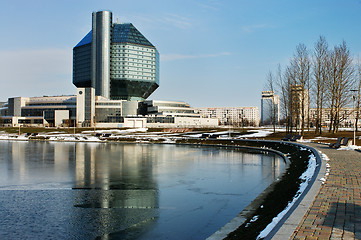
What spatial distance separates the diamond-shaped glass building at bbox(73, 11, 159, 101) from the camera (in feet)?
515

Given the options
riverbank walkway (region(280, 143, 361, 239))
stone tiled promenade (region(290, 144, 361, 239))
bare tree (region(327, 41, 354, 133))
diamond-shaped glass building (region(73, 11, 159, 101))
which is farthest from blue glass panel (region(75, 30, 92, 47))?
riverbank walkway (region(280, 143, 361, 239))

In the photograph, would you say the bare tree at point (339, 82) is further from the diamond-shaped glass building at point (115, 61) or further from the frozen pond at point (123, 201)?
the diamond-shaped glass building at point (115, 61)

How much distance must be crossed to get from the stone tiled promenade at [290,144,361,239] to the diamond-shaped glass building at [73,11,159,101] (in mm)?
150532

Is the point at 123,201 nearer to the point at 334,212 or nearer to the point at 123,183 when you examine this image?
the point at 123,183

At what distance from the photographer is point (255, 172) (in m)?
21.8

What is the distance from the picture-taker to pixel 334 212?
8727 mm

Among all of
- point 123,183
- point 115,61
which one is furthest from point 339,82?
point 115,61

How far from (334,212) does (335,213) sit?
0.09 meters

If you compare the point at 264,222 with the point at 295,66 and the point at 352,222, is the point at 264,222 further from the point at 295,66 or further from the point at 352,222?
the point at 295,66

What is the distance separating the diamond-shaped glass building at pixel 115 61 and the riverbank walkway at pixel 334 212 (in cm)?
15063

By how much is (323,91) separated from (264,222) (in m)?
47.2

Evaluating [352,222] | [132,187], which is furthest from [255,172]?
[352,222]

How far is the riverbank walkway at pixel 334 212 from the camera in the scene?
7.10 m

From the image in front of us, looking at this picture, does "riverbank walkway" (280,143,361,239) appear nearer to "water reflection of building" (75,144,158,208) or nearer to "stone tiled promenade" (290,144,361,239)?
"stone tiled promenade" (290,144,361,239)
